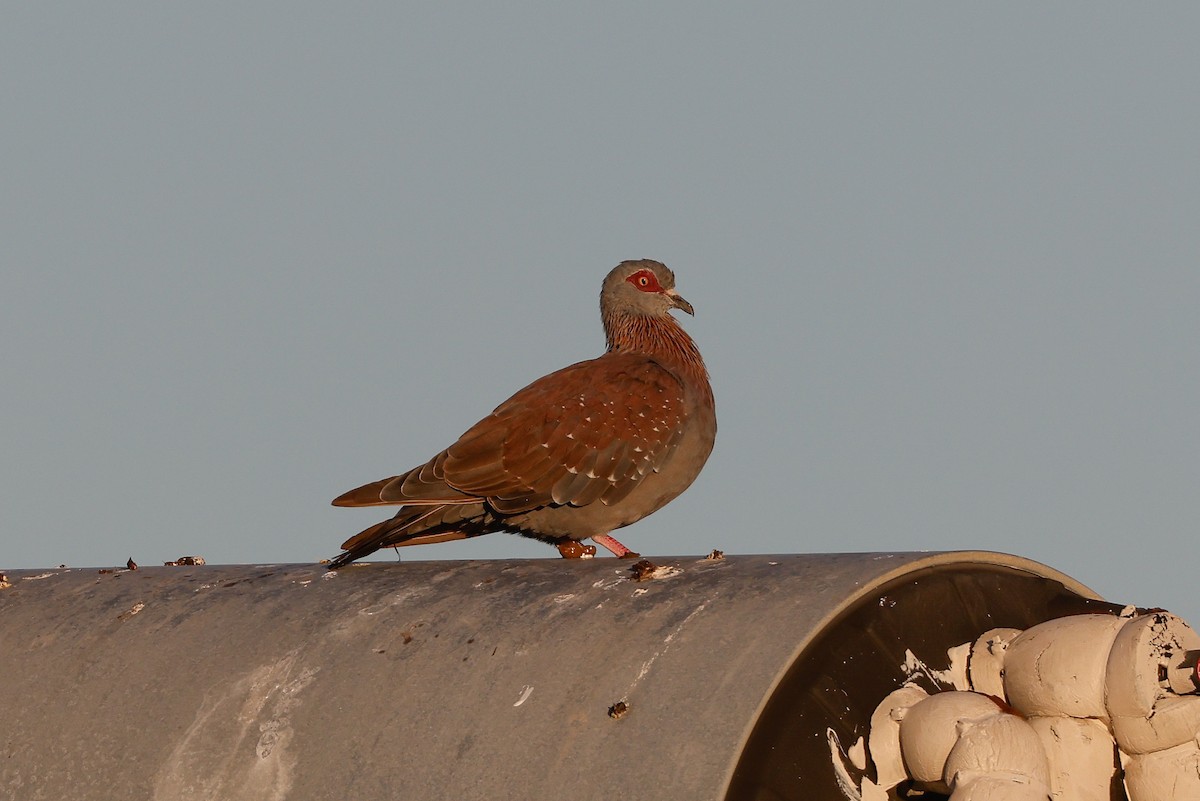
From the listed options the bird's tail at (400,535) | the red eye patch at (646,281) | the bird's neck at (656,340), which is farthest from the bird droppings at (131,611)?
the red eye patch at (646,281)

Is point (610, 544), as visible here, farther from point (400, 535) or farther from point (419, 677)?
point (419, 677)

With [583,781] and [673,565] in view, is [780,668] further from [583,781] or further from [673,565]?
[673,565]

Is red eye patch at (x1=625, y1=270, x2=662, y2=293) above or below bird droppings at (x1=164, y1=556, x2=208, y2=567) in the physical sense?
above

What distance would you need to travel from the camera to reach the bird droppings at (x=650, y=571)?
18.4 ft

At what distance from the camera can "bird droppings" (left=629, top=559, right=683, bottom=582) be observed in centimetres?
562

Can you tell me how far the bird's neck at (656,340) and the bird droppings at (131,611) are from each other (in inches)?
140

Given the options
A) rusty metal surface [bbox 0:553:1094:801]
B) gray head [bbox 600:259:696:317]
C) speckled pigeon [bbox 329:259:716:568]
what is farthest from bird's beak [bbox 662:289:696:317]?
rusty metal surface [bbox 0:553:1094:801]

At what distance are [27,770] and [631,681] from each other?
2.57 metres

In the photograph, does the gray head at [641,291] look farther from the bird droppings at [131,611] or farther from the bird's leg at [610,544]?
the bird droppings at [131,611]

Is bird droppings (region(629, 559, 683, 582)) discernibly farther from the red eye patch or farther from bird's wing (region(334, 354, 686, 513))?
the red eye patch

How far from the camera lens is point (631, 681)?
484cm

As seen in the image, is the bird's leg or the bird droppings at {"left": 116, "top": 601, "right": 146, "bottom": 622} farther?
the bird's leg

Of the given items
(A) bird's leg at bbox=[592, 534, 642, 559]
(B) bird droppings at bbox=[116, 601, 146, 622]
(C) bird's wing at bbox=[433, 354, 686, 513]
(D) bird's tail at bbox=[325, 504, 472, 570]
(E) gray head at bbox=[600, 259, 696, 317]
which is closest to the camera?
(B) bird droppings at bbox=[116, 601, 146, 622]

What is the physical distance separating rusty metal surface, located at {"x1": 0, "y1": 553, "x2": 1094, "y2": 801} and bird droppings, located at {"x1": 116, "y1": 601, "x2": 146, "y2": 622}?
1 cm
